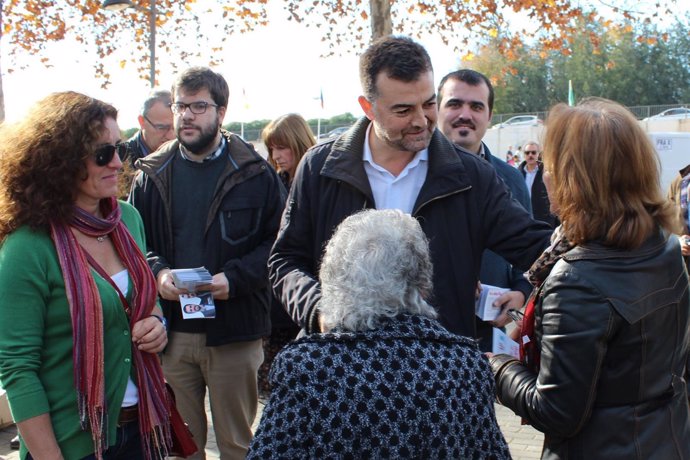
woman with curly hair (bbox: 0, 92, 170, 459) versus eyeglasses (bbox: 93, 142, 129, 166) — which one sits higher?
eyeglasses (bbox: 93, 142, 129, 166)

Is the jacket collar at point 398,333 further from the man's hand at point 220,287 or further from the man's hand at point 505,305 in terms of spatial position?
the man's hand at point 220,287

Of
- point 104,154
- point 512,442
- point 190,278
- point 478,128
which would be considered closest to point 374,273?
point 104,154

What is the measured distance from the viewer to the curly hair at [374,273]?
2051 millimetres

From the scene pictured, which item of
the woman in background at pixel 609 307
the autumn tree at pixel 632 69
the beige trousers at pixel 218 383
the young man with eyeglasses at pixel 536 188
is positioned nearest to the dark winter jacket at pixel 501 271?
the woman in background at pixel 609 307

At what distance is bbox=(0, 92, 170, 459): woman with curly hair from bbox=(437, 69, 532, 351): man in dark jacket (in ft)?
6.15

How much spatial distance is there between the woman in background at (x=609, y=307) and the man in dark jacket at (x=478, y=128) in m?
1.38

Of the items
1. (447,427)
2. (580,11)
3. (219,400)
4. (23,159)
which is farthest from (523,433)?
(580,11)

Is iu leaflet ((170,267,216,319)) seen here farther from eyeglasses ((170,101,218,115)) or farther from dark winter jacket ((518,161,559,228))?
dark winter jacket ((518,161,559,228))

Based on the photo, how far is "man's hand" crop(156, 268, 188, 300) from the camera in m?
3.68

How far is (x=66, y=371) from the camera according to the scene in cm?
256

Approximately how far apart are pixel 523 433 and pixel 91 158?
4022 millimetres

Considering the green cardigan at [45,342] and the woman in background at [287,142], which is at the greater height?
the woman in background at [287,142]

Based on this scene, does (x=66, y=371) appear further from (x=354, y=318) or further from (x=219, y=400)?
(x=219, y=400)

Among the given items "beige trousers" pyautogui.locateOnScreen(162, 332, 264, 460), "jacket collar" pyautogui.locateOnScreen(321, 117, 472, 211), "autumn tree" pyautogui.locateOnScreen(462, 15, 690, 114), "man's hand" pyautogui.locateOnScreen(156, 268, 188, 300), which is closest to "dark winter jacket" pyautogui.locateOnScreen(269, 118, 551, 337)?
"jacket collar" pyautogui.locateOnScreen(321, 117, 472, 211)
